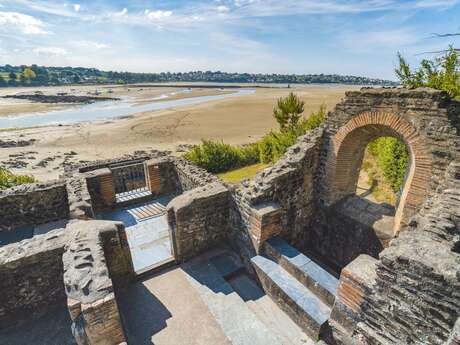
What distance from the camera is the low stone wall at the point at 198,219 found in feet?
17.7

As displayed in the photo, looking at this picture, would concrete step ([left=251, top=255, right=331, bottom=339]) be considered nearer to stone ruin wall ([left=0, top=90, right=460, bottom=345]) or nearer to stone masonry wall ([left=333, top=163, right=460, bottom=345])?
stone ruin wall ([left=0, top=90, right=460, bottom=345])

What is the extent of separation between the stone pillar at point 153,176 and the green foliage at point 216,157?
686 centimetres

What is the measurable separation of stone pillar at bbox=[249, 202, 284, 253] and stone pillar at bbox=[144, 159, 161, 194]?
189 inches

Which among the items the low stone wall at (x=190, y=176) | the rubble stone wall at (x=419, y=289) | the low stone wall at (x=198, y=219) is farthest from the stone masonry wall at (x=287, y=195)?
the rubble stone wall at (x=419, y=289)

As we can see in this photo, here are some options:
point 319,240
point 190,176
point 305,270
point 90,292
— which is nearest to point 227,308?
point 305,270

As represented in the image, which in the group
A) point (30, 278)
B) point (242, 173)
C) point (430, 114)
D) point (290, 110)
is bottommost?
point (242, 173)

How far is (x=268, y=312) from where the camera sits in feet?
15.3

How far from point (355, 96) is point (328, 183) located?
2.37 meters

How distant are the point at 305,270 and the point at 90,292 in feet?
12.1

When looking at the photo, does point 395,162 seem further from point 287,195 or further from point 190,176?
point 190,176

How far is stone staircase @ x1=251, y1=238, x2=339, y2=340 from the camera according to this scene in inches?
163

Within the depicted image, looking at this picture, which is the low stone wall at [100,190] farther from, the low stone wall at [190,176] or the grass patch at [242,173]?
the grass patch at [242,173]

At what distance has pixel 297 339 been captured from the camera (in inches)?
163

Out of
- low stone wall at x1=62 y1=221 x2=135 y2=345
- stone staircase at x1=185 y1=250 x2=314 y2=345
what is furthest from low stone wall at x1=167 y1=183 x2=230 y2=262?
low stone wall at x1=62 y1=221 x2=135 y2=345
